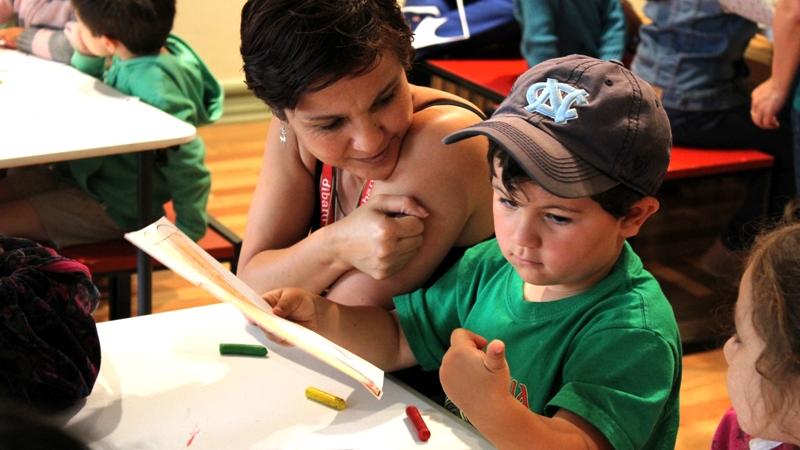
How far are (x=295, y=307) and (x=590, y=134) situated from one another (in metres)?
0.49

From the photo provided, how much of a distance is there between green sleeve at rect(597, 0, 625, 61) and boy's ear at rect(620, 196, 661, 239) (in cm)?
202

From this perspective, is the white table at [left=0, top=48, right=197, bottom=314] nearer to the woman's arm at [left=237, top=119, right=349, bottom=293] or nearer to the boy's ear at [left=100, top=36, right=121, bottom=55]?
the boy's ear at [left=100, top=36, right=121, bottom=55]

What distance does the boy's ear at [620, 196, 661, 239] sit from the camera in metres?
1.37

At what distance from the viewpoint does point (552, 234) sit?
134cm

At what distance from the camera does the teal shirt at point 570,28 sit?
3.28m

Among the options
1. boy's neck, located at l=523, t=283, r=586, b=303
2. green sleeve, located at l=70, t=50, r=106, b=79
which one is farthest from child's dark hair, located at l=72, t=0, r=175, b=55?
boy's neck, located at l=523, t=283, r=586, b=303

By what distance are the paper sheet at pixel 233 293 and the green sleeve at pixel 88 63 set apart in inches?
64.1

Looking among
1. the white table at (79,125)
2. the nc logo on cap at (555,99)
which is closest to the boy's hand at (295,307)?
the nc logo on cap at (555,99)

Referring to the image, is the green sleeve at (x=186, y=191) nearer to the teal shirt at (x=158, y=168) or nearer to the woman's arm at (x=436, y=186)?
the teal shirt at (x=158, y=168)

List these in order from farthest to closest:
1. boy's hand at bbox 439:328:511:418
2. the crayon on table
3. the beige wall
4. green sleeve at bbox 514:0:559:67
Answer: the beige wall → green sleeve at bbox 514:0:559:67 → the crayon on table → boy's hand at bbox 439:328:511:418

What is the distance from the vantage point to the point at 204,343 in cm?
156

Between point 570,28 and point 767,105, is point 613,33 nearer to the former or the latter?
point 570,28

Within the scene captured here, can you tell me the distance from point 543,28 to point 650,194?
1997 mm

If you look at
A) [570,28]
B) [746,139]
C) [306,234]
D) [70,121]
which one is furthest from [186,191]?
[746,139]
